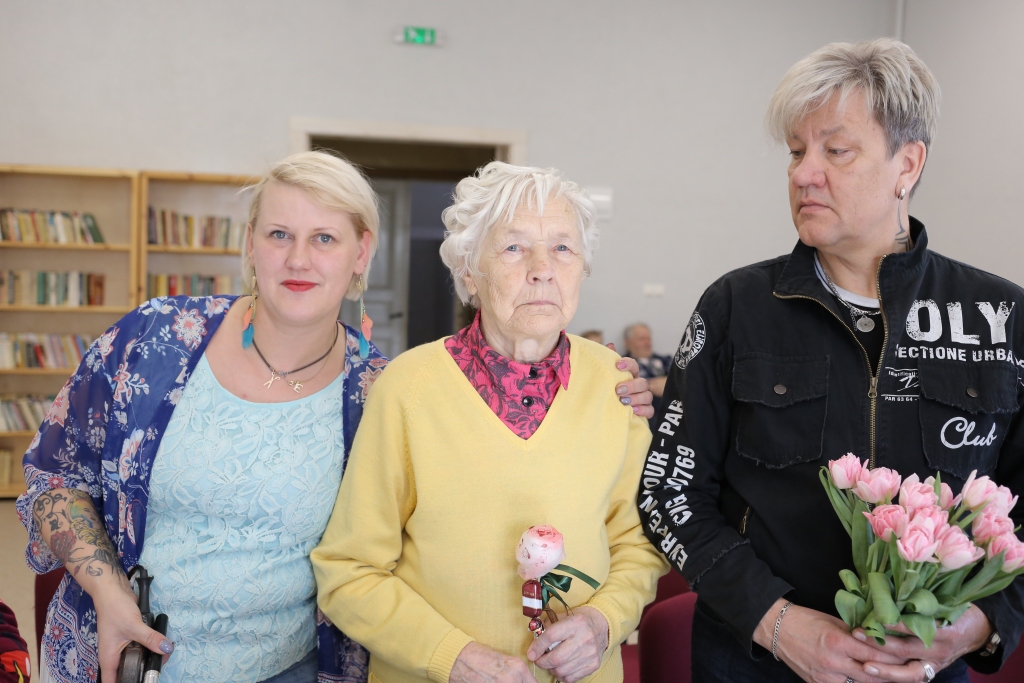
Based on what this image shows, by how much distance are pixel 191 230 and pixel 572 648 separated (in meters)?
5.33

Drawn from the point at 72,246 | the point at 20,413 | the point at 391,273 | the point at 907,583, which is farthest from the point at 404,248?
the point at 907,583

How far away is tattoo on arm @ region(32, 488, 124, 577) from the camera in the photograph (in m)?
1.50

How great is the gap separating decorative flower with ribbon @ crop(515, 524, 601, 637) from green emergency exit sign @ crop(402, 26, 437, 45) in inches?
210

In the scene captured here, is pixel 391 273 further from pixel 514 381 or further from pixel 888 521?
pixel 888 521

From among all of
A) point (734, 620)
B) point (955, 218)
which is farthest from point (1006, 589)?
point (955, 218)

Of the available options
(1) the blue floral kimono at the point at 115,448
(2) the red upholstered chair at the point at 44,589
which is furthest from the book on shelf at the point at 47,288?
(1) the blue floral kimono at the point at 115,448

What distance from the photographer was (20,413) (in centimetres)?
561

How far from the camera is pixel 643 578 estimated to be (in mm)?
1479

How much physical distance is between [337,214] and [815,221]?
97 centimetres

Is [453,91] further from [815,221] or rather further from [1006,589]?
[1006,589]

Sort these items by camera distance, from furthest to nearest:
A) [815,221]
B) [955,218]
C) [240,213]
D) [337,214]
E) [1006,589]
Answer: [240,213], [955,218], [337,214], [815,221], [1006,589]

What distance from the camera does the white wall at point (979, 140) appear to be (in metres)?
5.10

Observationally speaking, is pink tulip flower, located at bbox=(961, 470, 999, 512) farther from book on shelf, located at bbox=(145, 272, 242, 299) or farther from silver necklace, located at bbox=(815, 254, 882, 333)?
book on shelf, located at bbox=(145, 272, 242, 299)

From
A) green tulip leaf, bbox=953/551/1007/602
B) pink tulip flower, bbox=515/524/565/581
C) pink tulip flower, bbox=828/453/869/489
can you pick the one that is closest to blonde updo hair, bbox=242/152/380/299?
pink tulip flower, bbox=515/524/565/581
